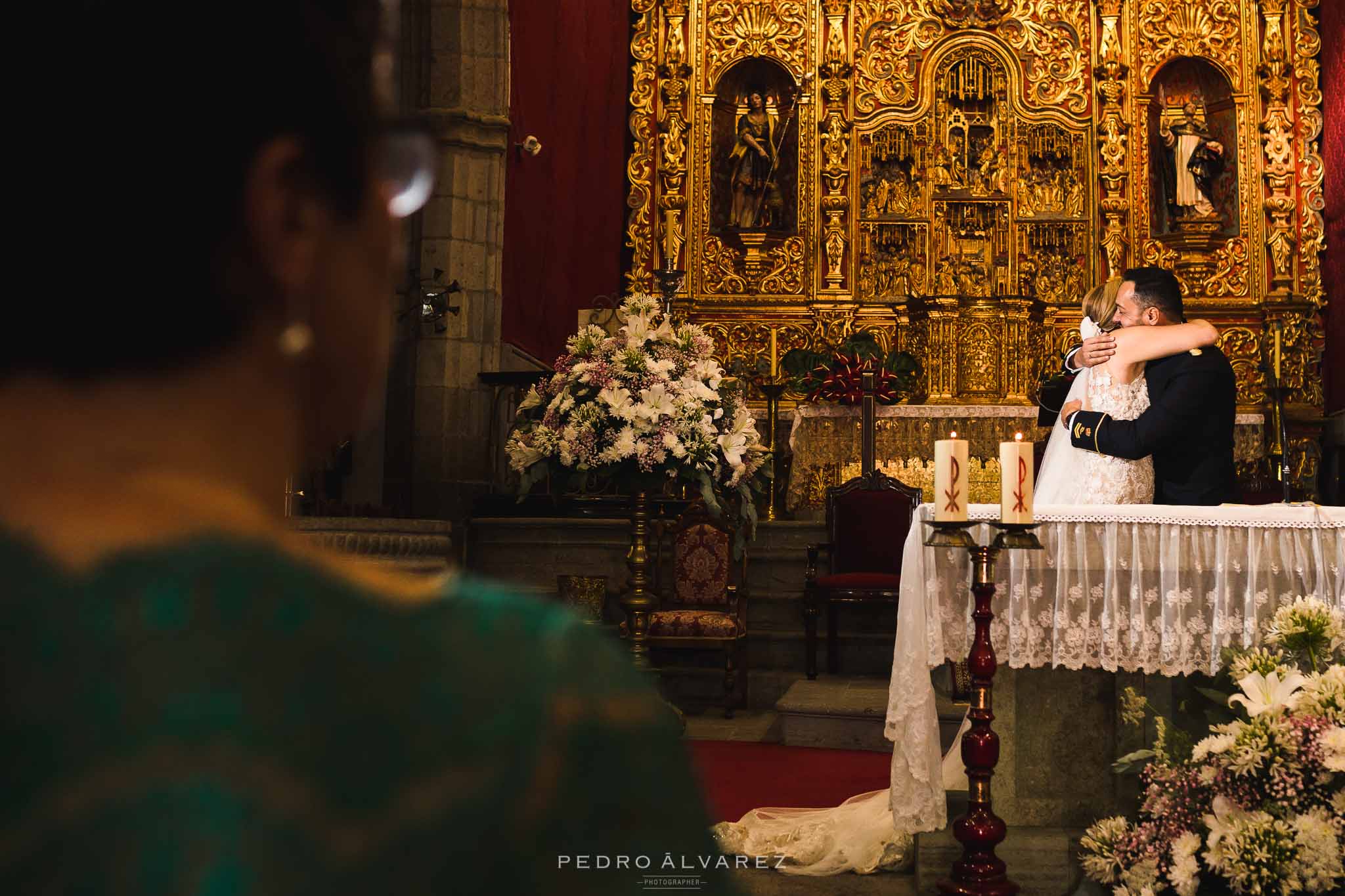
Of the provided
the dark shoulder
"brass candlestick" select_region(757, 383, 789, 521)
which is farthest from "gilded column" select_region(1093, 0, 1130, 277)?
the dark shoulder

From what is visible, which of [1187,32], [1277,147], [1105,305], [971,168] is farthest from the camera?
[971,168]

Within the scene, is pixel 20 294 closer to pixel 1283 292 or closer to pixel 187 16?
pixel 187 16

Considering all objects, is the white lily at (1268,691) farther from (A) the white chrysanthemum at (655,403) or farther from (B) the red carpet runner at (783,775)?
(A) the white chrysanthemum at (655,403)

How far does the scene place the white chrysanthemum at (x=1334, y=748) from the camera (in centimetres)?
257

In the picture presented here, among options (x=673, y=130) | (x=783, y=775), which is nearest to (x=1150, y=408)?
(x=783, y=775)

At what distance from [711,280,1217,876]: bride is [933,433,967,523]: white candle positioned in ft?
3.22

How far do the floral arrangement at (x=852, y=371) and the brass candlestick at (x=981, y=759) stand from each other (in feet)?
21.1

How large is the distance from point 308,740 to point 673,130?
11.6 meters

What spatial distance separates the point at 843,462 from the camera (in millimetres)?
9969

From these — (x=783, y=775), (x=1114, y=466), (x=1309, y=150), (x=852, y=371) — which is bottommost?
(x=783, y=775)

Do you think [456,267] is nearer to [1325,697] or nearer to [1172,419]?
[1172,419]

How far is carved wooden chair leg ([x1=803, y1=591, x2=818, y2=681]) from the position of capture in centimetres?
749

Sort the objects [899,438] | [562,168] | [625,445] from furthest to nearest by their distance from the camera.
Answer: [562,168] → [899,438] → [625,445]

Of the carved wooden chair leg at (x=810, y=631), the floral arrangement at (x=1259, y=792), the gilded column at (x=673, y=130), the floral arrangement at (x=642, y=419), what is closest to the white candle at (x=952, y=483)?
the floral arrangement at (x=1259, y=792)
